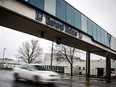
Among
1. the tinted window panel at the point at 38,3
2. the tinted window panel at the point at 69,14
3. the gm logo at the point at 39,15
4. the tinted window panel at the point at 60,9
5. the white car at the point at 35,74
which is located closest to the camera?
the white car at the point at 35,74

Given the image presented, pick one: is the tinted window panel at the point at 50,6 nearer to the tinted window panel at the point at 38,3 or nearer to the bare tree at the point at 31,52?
the tinted window panel at the point at 38,3

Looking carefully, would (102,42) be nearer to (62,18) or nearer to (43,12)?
(62,18)

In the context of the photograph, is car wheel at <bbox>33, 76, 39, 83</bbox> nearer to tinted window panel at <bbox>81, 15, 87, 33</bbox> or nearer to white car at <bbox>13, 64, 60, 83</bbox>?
white car at <bbox>13, 64, 60, 83</bbox>

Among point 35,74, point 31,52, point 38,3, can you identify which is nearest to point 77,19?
point 38,3

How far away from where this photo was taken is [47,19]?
18.6m

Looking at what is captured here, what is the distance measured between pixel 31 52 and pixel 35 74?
53.5m

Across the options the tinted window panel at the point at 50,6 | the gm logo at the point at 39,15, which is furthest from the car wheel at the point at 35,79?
the tinted window panel at the point at 50,6

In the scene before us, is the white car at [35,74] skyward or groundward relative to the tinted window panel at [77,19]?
groundward

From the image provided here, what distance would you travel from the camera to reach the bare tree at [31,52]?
67350 mm

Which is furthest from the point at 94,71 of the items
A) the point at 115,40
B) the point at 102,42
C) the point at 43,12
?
the point at 43,12

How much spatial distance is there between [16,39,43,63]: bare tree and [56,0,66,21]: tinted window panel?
46.6m

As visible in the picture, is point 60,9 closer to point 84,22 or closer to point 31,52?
point 84,22

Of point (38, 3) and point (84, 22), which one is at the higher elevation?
point (84, 22)

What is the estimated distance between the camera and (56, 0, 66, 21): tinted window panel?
20.4 metres
